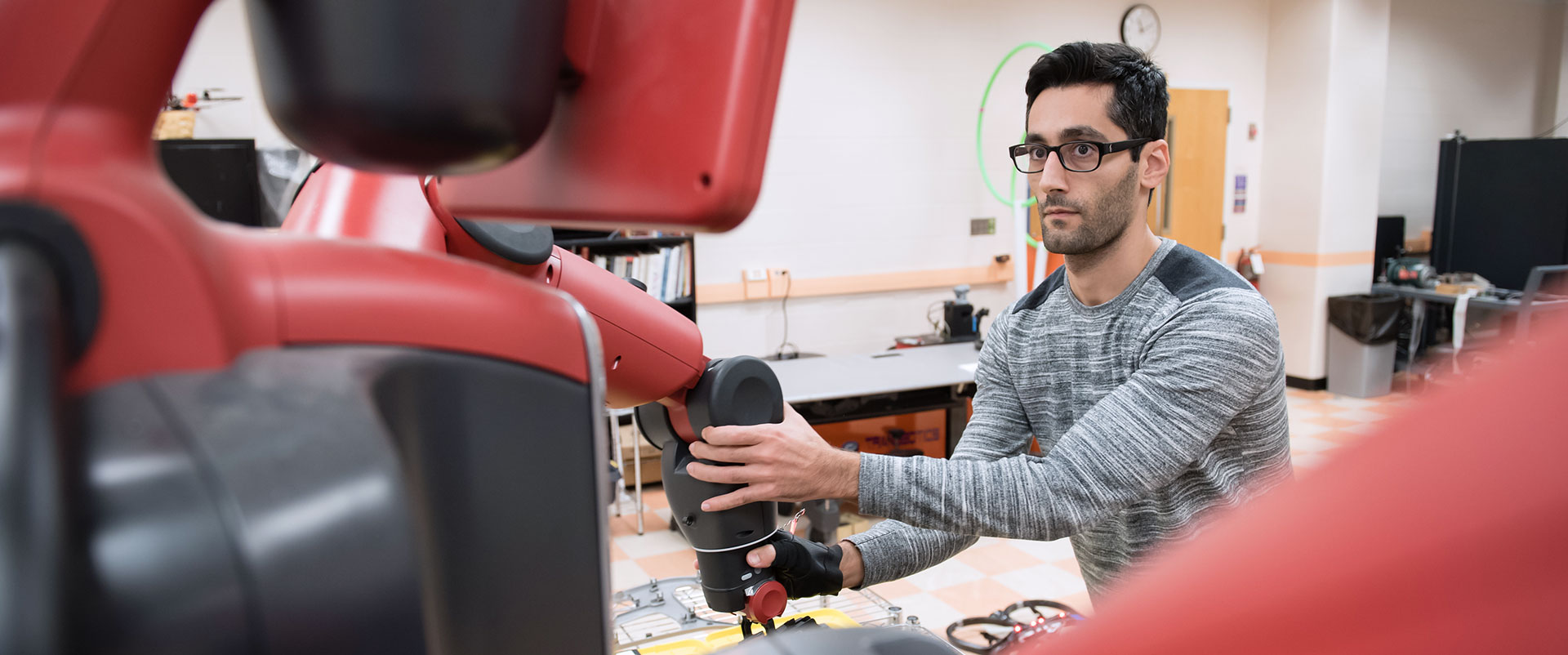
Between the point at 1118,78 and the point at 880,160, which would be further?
the point at 880,160

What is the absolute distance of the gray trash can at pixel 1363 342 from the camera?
6.50 meters

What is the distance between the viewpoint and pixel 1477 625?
0.47 ft

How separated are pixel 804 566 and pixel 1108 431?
45 cm

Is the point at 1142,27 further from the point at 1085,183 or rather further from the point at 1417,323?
the point at 1085,183

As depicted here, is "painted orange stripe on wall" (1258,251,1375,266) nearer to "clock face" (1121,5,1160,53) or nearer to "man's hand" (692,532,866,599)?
"clock face" (1121,5,1160,53)

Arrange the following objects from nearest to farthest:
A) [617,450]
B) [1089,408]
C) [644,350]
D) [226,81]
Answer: [644,350], [1089,408], [617,450], [226,81]

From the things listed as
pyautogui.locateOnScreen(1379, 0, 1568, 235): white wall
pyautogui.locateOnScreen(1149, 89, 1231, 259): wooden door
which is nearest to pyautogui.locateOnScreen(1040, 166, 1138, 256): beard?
pyautogui.locateOnScreen(1149, 89, 1231, 259): wooden door

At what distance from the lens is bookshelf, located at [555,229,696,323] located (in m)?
4.79

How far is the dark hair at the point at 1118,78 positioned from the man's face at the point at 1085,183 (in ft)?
0.04

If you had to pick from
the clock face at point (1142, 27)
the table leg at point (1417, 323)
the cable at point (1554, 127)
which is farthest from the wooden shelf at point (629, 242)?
the cable at point (1554, 127)

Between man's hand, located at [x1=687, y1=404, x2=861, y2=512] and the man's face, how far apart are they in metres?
0.70

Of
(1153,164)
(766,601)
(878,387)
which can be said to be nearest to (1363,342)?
(878,387)

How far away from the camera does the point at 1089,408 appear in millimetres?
1503

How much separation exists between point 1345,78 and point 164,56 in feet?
24.5
